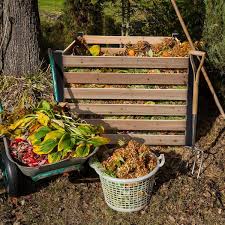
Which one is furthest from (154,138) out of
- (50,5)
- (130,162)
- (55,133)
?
(50,5)

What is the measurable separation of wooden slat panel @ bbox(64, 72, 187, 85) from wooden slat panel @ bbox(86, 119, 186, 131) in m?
0.42

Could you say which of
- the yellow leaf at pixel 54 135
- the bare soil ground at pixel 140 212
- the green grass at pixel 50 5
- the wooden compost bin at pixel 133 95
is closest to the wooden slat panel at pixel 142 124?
the wooden compost bin at pixel 133 95

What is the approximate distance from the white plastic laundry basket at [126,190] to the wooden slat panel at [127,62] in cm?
98

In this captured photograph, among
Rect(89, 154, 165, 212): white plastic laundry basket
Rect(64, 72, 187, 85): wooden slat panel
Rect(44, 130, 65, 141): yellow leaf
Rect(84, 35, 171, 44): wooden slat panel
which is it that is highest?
Rect(84, 35, 171, 44): wooden slat panel

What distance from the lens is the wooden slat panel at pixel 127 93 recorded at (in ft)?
15.1

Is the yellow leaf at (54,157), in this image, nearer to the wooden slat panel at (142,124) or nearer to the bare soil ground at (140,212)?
the bare soil ground at (140,212)

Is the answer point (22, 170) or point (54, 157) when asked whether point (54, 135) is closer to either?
point (54, 157)

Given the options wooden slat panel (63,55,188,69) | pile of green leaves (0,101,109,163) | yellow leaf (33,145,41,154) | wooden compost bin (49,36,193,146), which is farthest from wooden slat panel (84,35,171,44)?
yellow leaf (33,145,41,154)

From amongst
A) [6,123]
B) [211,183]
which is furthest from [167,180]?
[6,123]

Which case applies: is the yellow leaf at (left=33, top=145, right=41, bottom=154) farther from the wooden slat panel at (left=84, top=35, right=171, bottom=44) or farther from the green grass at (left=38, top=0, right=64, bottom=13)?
the green grass at (left=38, top=0, right=64, bottom=13)

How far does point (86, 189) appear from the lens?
4.33 meters

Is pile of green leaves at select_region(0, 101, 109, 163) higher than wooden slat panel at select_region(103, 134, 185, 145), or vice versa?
pile of green leaves at select_region(0, 101, 109, 163)

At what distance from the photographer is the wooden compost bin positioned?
4531 mm

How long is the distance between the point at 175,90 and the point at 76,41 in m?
1.29
